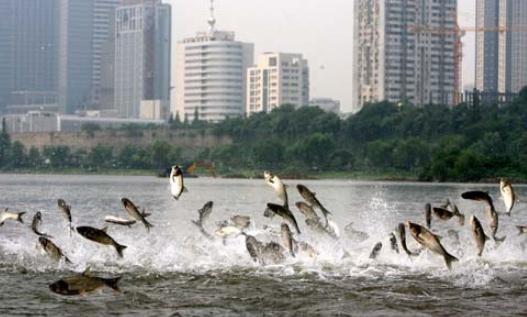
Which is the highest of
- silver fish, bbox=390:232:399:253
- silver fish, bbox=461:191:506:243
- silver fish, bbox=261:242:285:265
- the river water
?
silver fish, bbox=461:191:506:243

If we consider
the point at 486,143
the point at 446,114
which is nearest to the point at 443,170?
the point at 486,143

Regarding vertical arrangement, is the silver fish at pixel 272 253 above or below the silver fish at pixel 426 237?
below

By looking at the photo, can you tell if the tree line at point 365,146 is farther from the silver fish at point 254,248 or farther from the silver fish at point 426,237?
the silver fish at point 426,237

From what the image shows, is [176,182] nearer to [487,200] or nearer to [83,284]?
[83,284]

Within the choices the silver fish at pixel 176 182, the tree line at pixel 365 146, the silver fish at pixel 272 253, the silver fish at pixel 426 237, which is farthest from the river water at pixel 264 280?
the tree line at pixel 365 146

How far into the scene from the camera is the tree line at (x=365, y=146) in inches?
4962

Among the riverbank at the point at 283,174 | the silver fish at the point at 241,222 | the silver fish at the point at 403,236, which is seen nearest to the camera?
the silver fish at the point at 403,236

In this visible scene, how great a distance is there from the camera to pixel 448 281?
23250mm

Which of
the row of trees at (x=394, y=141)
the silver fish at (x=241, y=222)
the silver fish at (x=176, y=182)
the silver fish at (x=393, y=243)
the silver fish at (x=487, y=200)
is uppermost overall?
the row of trees at (x=394, y=141)

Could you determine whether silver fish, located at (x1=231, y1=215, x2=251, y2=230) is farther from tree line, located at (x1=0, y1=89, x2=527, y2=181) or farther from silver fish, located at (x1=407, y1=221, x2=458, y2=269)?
tree line, located at (x1=0, y1=89, x2=527, y2=181)

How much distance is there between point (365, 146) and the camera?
15425cm

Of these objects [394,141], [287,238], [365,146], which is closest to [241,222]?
[287,238]

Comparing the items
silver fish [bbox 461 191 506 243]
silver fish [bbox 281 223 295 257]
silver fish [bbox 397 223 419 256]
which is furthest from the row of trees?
silver fish [bbox 281 223 295 257]

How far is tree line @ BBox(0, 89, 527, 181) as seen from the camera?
12604cm
